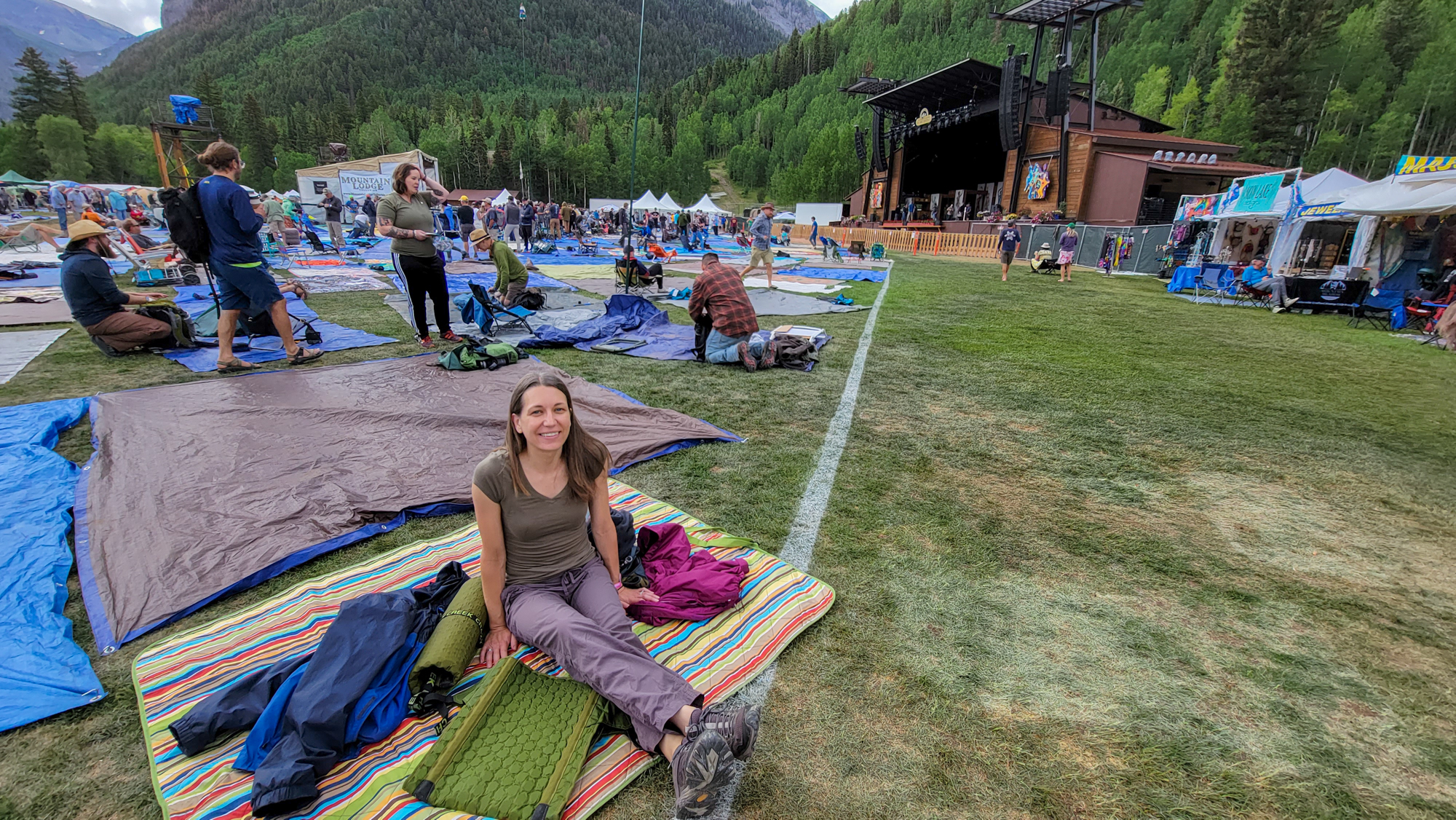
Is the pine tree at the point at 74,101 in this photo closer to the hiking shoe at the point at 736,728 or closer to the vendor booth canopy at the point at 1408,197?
the hiking shoe at the point at 736,728

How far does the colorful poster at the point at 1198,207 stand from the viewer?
1714 centimetres

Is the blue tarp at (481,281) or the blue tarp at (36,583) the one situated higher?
the blue tarp at (481,281)

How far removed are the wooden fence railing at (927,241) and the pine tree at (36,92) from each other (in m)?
103

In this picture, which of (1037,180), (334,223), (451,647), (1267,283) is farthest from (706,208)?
(451,647)

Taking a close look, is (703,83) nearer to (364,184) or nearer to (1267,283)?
(364,184)

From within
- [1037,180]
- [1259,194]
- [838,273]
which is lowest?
[838,273]

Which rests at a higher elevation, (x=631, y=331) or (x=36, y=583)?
(x=631, y=331)

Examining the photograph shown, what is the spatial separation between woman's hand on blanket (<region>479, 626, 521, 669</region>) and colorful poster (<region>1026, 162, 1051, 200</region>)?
32447mm

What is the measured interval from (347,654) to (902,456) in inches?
142

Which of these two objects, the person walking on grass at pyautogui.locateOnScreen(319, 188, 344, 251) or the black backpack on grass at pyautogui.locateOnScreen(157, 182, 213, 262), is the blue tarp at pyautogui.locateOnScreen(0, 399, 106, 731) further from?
the person walking on grass at pyautogui.locateOnScreen(319, 188, 344, 251)

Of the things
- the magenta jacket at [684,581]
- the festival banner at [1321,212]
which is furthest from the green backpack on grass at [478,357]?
the festival banner at [1321,212]

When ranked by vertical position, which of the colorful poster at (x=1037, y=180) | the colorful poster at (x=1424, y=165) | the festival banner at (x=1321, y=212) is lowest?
the festival banner at (x=1321, y=212)

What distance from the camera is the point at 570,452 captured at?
237 centimetres

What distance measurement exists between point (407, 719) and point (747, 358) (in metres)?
5.09
